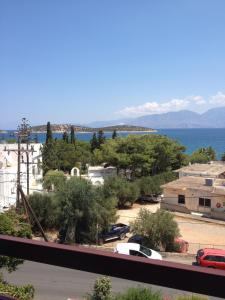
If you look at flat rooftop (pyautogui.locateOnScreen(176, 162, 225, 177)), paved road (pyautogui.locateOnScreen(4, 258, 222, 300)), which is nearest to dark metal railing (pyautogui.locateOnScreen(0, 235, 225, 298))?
paved road (pyautogui.locateOnScreen(4, 258, 222, 300))

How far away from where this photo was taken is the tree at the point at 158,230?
18.8m

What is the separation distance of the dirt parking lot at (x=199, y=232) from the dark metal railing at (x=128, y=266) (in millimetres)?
18389

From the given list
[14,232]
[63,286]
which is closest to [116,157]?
[14,232]

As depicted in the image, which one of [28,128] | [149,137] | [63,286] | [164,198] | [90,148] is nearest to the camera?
[63,286]

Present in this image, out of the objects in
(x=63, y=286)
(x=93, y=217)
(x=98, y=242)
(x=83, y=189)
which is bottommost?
(x=98, y=242)

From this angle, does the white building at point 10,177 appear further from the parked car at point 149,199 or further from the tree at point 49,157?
the parked car at point 149,199

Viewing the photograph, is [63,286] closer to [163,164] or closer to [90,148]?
[163,164]

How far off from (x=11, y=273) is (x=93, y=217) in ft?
50.7

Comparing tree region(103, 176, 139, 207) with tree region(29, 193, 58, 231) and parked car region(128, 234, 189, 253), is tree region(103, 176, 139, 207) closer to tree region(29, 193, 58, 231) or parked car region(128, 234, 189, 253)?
tree region(29, 193, 58, 231)

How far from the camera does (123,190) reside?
96.7ft

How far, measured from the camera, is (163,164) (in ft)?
136

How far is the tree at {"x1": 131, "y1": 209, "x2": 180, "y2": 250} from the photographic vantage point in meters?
18.8

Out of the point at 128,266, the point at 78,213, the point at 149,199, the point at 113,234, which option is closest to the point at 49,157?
the point at 149,199

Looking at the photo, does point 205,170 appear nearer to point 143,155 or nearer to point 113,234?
point 143,155
